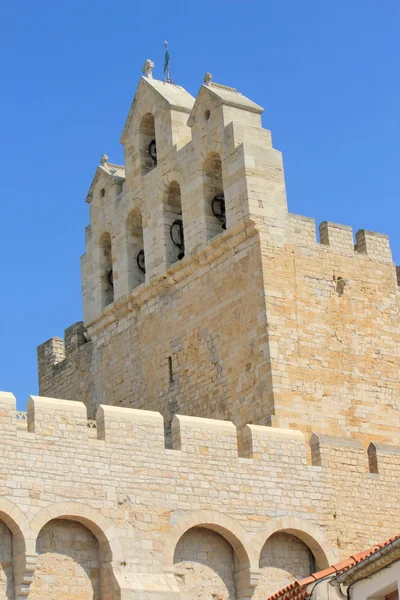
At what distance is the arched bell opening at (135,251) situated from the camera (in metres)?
28.7

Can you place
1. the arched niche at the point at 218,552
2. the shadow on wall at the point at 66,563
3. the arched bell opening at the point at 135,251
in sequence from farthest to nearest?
the arched bell opening at the point at 135,251
the arched niche at the point at 218,552
the shadow on wall at the point at 66,563

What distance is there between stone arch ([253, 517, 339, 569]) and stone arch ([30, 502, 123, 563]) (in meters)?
2.86

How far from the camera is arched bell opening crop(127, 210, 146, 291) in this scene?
28719 millimetres

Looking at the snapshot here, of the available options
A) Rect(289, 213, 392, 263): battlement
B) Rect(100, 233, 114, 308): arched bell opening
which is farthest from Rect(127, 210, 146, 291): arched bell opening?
Rect(289, 213, 392, 263): battlement

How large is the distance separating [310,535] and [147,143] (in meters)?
10.2

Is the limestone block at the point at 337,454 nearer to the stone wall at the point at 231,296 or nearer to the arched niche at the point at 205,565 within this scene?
Result: the stone wall at the point at 231,296

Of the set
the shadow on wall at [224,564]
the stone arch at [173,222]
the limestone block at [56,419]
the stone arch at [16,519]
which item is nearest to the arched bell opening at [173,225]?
the stone arch at [173,222]

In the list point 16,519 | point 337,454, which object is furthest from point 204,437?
point 16,519

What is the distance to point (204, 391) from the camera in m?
25.8

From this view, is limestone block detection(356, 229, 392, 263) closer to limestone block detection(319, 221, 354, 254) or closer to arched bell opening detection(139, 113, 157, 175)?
limestone block detection(319, 221, 354, 254)

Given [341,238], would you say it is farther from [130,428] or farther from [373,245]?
[130,428]

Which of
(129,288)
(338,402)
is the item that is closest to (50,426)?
(338,402)

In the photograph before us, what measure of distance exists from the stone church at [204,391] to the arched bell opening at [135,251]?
1.8 inches

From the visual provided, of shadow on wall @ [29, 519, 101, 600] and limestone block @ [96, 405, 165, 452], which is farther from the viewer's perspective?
limestone block @ [96, 405, 165, 452]
